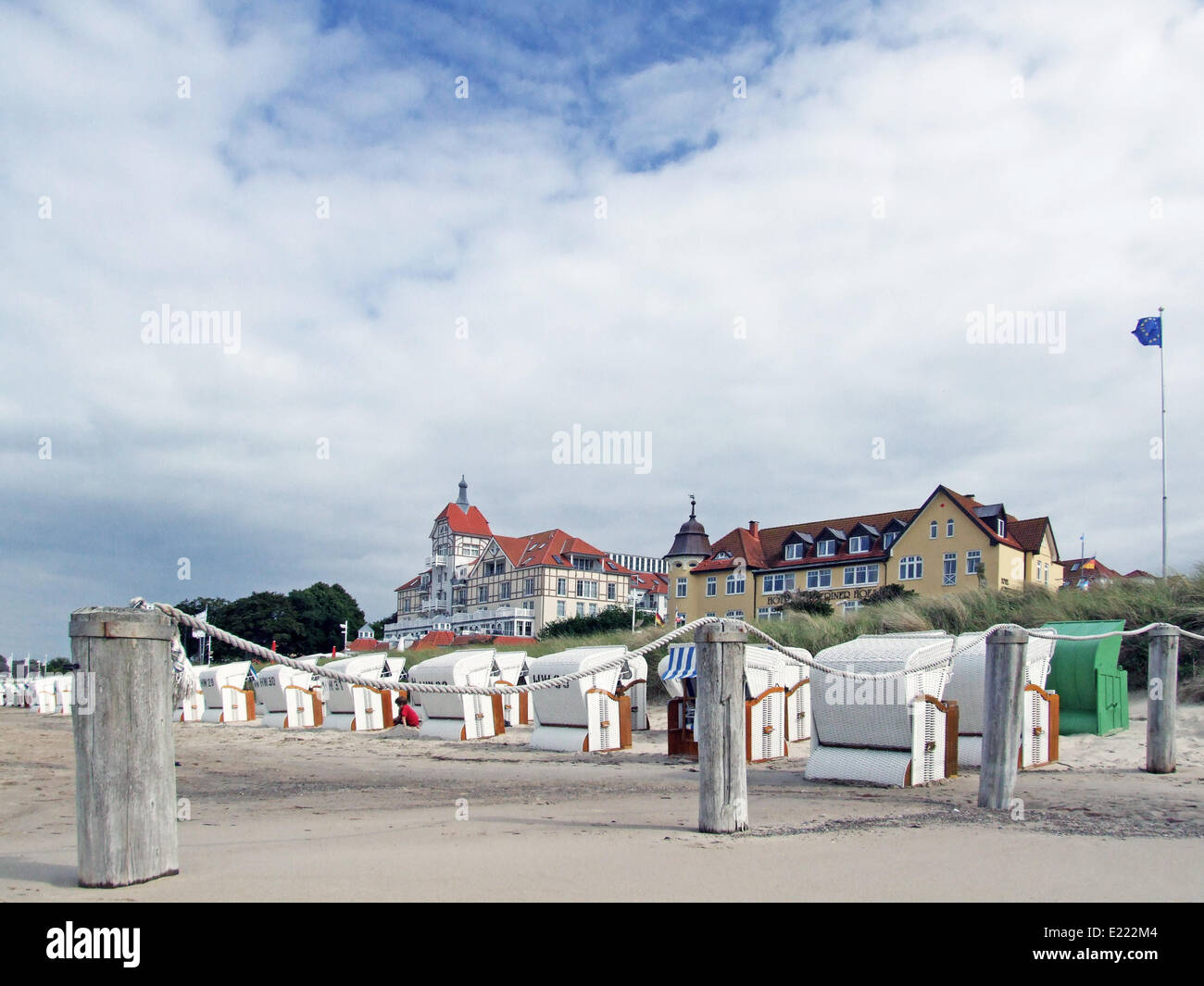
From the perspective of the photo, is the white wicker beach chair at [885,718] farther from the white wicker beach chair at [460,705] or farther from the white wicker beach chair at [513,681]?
the white wicker beach chair at [513,681]

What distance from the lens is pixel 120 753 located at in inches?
Result: 182

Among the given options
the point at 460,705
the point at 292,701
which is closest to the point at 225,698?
the point at 292,701

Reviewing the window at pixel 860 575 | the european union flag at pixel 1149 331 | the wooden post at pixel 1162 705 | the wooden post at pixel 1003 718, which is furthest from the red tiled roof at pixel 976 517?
the wooden post at pixel 1003 718

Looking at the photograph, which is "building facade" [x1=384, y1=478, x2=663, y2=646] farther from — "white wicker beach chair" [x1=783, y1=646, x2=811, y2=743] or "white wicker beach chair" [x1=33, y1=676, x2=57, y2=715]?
"white wicker beach chair" [x1=783, y1=646, x2=811, y2=743]

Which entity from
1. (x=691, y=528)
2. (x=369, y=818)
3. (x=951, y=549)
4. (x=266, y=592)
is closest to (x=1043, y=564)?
(x=951, y=549)

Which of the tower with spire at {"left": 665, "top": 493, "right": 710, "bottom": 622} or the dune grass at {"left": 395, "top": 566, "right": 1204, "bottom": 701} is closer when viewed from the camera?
the dune grass at {"left": 395, "top": 566, "right": 1204, "bottom": 701}

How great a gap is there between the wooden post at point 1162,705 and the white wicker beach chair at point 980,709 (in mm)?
1330

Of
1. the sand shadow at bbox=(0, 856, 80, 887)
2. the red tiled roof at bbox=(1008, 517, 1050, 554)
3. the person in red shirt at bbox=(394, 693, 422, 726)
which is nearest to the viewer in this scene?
the sand shadow at bbox=(0, 856, 80, 887)

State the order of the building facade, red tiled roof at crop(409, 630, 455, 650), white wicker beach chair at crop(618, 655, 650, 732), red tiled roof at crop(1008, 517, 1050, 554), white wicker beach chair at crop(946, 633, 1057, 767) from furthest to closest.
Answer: the building facade, red tiled roof at crop(409, 630, 455, 650), red tiled roof at crop(1008, 517, 1050, 554), white wicker beach chair at crop(618, 655, 650, 732), white wicker beach chair at crop(946, 633, 1057, 767)

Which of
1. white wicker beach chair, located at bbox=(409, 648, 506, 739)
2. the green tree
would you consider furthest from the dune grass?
the green tree

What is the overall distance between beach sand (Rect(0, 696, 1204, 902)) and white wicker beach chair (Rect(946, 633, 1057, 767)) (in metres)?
0.36

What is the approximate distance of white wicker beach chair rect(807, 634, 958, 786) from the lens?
400 inches

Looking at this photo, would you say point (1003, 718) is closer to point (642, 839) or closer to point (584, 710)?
point (642, 839)
